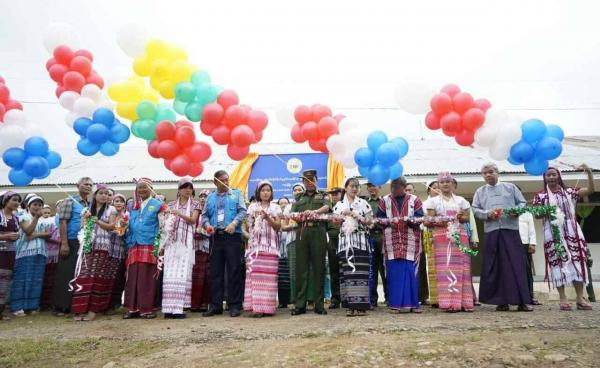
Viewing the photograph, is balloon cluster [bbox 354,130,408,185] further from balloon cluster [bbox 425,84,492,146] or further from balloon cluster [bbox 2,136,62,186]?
balloon cluster [bbox 2,136,62,186]

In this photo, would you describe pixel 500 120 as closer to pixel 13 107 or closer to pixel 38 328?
pixel 38 328

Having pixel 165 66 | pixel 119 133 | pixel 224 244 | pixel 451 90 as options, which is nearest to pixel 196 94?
pixel 165 66

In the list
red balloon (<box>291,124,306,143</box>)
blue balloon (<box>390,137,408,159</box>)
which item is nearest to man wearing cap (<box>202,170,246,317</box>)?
red balloon (<box>291,124,306,143</box>)

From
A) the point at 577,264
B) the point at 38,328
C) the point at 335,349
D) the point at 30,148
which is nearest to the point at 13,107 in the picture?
the point at 30,148

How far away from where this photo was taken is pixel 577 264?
17.5 ft

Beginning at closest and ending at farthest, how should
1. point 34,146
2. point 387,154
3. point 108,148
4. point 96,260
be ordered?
point 387,154
point 96,260
point 34,146
point 108,148

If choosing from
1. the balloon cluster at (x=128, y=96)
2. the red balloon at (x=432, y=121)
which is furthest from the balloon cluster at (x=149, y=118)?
the red balloon at (x=432, y=121)

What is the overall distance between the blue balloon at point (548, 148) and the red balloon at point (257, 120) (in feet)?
10.2

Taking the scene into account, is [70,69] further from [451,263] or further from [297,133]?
[451,263]

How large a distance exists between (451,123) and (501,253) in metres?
1.57

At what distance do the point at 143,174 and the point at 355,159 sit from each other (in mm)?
8338

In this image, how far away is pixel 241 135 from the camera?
5695 millimetres

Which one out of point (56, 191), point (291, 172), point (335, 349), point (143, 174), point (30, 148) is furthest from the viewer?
point (143, 174)

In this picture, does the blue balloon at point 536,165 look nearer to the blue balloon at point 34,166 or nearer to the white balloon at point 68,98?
the white balloon at point 68,98
